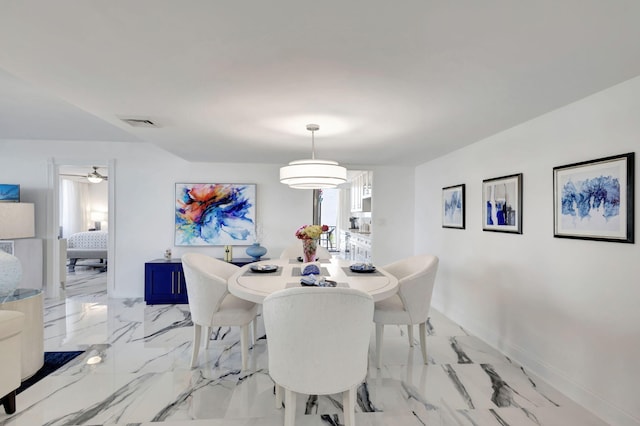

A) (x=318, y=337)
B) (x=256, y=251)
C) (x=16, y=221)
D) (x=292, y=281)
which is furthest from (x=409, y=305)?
(x=16, y=221)

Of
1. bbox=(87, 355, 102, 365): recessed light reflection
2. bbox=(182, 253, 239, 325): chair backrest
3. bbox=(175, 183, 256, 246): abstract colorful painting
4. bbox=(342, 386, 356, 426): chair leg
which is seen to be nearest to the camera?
bbox=(342, 386, 356, 426): chair leg

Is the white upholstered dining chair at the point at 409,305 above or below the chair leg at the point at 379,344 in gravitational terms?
above

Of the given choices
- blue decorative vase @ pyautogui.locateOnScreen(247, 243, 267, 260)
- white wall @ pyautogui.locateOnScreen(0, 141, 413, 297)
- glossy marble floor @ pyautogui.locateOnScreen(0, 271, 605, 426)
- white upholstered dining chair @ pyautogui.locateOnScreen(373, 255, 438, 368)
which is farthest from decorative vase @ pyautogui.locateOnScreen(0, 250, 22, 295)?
white upholstered dining chair @ pyautogui.locateOnScreen(373, 255, 438, 368)

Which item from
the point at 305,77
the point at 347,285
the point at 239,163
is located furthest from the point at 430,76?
the point at 239,163

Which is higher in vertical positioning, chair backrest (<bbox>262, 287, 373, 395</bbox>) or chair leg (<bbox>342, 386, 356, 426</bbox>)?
chair backrest (<bbox>262, 287, 373, 395</bbox>)

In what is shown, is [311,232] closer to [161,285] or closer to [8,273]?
[8,273]

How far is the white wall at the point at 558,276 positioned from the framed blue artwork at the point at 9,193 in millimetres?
5980

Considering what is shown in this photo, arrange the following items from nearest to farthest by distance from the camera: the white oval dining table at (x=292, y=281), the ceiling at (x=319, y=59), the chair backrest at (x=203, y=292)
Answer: the ceiling at (x=319, y=59) → the white oval dining table at (x=292, y=281) → the chair backrest at (x=203, y=292)

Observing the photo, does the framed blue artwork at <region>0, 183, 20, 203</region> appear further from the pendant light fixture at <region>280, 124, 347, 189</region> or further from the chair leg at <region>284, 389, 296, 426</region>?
the chair leg at <region>284, 389, 296, 426</region>

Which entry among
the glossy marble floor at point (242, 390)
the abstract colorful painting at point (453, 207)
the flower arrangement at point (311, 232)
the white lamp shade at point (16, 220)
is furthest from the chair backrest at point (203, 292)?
the white lamp shade at point (16, 220)

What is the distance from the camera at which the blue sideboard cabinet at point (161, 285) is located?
448 cm

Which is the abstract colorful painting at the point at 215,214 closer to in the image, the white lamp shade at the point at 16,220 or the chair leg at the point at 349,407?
the white lamp shade at the point at 16,220

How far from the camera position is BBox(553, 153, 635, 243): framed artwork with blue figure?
196 cm

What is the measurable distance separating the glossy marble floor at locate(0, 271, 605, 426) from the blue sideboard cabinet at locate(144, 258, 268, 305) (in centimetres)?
108
